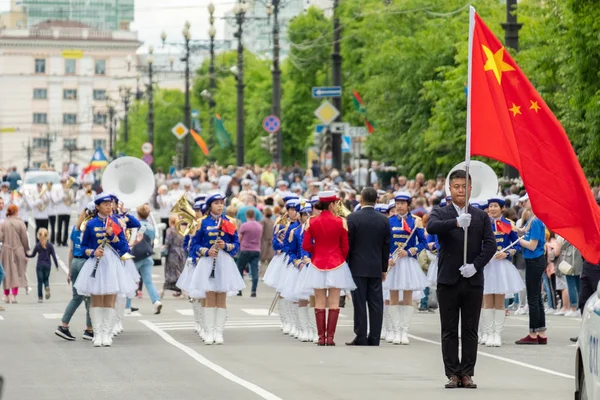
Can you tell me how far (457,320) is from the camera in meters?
14.9

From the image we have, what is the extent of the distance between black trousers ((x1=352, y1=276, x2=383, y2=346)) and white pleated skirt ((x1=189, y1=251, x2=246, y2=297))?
1.55m

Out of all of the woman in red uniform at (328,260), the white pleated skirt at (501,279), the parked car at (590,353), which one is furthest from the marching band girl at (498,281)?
the parked car at (590,353)

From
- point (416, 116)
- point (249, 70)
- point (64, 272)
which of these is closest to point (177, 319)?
point (64, 272)

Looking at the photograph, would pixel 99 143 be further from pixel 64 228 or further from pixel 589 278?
pixel 589 278

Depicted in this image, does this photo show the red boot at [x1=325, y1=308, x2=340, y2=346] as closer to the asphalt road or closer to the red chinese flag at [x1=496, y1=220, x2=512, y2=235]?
the asphalt road

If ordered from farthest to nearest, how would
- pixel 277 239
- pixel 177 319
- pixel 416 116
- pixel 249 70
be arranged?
pixel 249 70
pixel 416 116
pixel 177 319
pixel 277 239

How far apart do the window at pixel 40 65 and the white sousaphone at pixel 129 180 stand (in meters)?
143

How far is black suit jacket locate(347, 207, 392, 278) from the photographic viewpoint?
807 inches

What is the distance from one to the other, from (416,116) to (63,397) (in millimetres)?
31727

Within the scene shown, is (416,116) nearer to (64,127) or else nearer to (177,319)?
(177,319)

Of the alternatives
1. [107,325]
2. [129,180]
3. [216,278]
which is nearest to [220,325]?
[216,278]

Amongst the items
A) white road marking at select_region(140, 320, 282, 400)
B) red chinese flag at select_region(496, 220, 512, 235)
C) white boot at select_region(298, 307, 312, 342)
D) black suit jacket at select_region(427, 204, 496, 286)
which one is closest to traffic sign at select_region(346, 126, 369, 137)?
white road marking at select_region(140, 320, 282, 400)

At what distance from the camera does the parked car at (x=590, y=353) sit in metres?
10.5

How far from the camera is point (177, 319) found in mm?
25562
